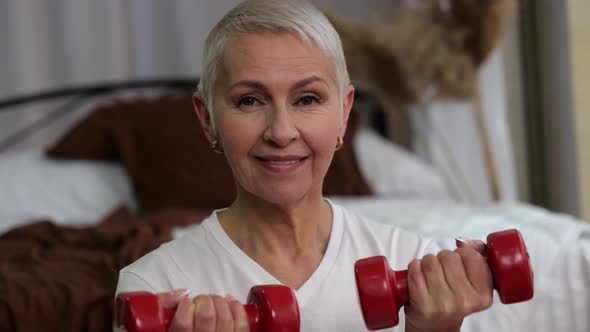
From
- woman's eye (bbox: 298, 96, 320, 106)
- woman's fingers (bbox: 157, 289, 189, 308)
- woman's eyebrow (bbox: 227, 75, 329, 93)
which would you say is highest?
woman's eyebrow (bbox: 227, 75, 329, 93)

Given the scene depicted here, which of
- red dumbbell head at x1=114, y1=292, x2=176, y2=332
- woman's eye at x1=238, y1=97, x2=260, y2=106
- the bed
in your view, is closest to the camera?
red dumbbell head at x1=114, y1=292, x2=176, y2=332

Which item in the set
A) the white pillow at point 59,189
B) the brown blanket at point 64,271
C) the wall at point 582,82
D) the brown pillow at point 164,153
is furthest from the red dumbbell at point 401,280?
the wall at point 582,82

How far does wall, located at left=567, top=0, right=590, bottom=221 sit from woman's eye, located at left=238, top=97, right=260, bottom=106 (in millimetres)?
1854

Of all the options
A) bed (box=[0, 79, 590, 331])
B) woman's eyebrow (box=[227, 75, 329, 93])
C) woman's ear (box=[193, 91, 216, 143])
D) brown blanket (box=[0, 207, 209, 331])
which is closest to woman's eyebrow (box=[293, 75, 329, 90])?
woman's eyebrow (box=[227, 75, 329, 93])

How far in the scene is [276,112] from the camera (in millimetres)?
656

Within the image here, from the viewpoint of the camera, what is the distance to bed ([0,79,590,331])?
1197mm

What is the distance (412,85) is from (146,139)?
0.87 m

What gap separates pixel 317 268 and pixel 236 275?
8 cm

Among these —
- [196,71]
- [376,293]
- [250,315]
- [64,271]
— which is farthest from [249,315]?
[196,71]

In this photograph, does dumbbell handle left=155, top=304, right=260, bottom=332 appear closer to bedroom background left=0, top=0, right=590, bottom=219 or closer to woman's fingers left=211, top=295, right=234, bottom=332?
woman's fingers left=211, top=295, right=234, bottom=332

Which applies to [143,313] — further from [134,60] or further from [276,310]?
[134,60]

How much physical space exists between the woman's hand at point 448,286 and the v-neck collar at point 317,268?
4.4 inches

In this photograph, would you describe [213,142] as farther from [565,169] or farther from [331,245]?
[565,169]

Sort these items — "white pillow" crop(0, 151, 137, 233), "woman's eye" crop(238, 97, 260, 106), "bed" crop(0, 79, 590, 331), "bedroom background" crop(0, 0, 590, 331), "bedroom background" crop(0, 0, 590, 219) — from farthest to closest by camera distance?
1. "bedroom background" crop(0, 0, 590, 219)
2. "bedroom background" crop(0, 0, 590, 331)
3. "white pillow" crop(0, 151, 137, 233)
4. "bed" crop(0, 79, 590, 331)
5. "woman's eye" crop(238, 97, 260, 106)
